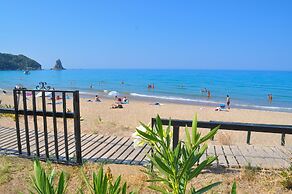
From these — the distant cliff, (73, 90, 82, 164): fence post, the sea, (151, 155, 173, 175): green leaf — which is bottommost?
the sea

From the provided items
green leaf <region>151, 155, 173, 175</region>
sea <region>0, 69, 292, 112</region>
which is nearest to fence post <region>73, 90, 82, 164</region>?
green leaf <region>151, 155, 173, 175</region>

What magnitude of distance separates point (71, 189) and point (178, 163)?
292cm

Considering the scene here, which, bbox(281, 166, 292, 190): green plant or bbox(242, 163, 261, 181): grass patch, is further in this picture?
bbox(242, 163, 261, 181): grass patch

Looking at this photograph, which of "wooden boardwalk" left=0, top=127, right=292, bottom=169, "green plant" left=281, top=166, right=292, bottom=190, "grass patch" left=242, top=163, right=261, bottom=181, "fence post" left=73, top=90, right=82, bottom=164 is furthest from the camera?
"wooden boardwalk" left=0, top=127, right=292, bottom=169

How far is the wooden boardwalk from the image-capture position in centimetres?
451

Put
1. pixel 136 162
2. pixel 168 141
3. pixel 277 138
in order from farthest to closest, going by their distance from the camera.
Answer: pixel 277 138 < pixel 136 162 < pixel 168 141

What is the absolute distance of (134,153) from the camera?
17.0 feet

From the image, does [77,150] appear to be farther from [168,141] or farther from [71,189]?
[168,141]

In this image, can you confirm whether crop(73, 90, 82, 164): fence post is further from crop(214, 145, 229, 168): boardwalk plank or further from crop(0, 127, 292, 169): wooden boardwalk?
crop(214, 145, 229, 168): boardwalk plank

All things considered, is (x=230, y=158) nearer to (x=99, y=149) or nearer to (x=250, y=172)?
(x=250, y=172)

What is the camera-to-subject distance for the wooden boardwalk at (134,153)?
4508 millimetres

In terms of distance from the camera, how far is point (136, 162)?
4668 millimetres

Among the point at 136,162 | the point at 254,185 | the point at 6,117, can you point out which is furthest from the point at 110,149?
Result: the point at 6,117

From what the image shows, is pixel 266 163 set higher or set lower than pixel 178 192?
lower
